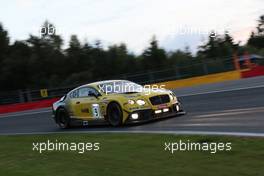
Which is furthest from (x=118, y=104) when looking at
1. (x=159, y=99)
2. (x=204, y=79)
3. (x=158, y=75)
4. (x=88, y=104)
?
(x=158, y=75)

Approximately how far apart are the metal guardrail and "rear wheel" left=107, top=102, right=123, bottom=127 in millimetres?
14059

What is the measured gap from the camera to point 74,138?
1351 cm

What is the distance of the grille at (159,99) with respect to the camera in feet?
49.1

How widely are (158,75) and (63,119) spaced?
588 inches

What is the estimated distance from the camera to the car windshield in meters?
15.6

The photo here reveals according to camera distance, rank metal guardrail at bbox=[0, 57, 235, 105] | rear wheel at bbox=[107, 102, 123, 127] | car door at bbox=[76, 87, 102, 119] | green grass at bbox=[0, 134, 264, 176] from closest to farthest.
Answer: green grass at bbox=[0, 134, 264, 176], rear wheel at bbox=[107, 102, 123, 127], car door at bbox=[76, 87, 102, 119], metal guardrail at bbox=[0, 57, 235, 105]

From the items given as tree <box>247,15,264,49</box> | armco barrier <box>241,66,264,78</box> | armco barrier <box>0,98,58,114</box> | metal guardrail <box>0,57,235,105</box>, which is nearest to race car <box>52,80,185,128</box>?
armco barrier <box>241,66,264,78</box>

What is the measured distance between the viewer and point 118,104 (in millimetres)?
15078

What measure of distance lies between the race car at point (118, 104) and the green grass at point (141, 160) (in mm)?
2579

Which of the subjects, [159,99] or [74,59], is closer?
[159,99]

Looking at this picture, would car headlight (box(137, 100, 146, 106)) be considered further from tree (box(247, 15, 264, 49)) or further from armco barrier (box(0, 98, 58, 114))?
tree (box(247, 15, 264, 49))

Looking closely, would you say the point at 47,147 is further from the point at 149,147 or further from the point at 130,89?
the point at 130,89

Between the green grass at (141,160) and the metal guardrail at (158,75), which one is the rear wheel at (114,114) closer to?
the green grass at (141,160)

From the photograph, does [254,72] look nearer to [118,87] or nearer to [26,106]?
[118,87]
